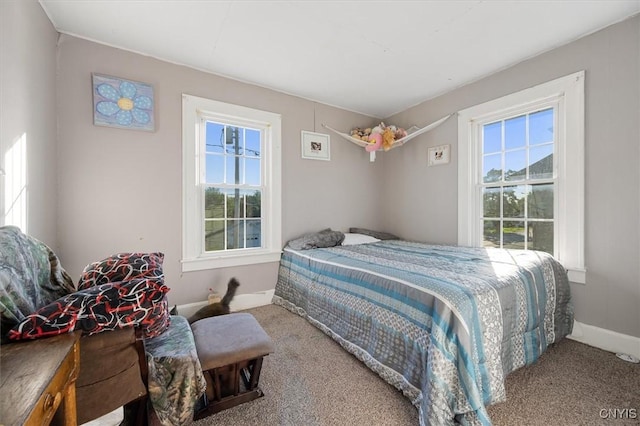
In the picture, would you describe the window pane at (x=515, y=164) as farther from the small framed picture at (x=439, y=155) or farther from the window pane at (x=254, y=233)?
the window pane at (x=254, y=233)

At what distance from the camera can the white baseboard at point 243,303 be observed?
8.54ft

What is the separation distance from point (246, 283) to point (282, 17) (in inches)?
A: 99.7

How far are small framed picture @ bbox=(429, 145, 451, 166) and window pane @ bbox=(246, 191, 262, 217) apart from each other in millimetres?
2237

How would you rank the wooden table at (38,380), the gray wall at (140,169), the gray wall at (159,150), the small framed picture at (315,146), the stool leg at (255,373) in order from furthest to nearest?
the small framed picture at (315,146) < the gray wall at (140,169) < the gray wall at (159,150) < the stool leg at (255,373) < the wooden table at (38,380)

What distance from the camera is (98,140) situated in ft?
7.39

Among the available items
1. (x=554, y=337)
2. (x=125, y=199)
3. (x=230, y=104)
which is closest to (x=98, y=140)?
(x=125, y=199)

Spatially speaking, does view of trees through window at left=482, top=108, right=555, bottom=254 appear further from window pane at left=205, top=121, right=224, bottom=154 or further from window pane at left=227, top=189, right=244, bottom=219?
window pane at left=205, top=121, right=224, bottom=154

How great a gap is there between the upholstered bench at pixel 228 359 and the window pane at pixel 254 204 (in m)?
1.63

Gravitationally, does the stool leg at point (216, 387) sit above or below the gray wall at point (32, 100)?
below

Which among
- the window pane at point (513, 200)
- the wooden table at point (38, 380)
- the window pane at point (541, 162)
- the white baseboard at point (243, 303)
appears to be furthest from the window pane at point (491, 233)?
the wooden table at point (38, 380)

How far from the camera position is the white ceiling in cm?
187

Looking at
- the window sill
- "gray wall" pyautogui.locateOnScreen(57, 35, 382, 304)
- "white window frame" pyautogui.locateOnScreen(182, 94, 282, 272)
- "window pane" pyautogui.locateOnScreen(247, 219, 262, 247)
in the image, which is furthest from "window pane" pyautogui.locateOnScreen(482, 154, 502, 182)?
"window pane" pyautogui.locateOnScreen(247, 219, 262, 247)

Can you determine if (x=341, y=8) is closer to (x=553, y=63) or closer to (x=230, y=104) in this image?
(x=230, y=104)

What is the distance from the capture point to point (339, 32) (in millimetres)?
2123
